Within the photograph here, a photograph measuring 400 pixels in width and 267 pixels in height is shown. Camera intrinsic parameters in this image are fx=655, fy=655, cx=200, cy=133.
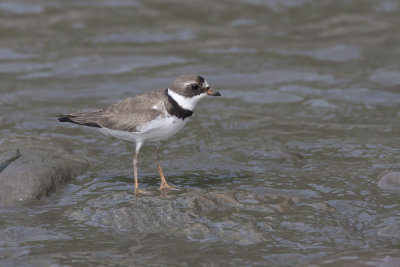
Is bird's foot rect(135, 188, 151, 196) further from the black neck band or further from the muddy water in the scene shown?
the black neck band

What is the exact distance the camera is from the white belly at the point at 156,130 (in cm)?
747

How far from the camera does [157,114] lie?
7500 mm

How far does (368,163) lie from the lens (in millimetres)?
8547

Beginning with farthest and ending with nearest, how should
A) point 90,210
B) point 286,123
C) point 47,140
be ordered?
point 286,123, point 47,140, point 90,210

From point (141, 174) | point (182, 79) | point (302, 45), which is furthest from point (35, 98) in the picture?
point (302, 45)

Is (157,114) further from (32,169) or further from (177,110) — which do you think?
(32,169)

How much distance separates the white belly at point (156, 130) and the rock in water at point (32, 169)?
3.19 ft

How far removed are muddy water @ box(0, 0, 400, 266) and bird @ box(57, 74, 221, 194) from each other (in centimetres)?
69

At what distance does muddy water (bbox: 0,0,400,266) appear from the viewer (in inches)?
249

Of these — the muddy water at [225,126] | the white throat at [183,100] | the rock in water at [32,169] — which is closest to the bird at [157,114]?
the white throat at [183,100]

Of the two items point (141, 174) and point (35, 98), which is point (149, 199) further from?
point (35, 98)

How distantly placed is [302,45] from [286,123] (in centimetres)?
412

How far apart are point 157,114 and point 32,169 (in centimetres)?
172

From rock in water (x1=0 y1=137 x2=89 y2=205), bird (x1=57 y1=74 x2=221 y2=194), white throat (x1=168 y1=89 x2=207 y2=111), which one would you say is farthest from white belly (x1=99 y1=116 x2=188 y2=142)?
rock in water (x1=0 y1=137 x2=89 y2=205)
